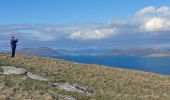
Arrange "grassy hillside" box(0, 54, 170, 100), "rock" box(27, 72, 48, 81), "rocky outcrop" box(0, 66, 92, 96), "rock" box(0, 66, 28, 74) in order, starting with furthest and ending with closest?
"rock" box(0, 66, 28, 74)
"rock" box(27, 72, 48, 81)
"rocky outcrop" box(0, 66, 92, 96)
"grassy hillside" box(0, 54, 170, 100)

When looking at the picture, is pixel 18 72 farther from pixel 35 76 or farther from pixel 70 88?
pixel 70 88

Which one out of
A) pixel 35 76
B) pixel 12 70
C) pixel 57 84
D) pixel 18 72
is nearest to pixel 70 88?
pixel 57 84

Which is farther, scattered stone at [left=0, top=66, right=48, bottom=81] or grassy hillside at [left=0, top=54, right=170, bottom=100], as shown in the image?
scattered stone at [left=0, top=66, right=48, bottom=81]

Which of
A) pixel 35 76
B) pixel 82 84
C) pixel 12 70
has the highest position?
pixel 12 70

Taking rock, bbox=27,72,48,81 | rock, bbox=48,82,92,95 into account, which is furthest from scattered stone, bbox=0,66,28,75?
rock, bbox=48,82,92,95

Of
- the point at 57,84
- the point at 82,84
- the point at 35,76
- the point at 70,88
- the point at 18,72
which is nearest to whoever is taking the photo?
the point at 70,88

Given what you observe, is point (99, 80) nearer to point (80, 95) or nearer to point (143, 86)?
point (143, 86)

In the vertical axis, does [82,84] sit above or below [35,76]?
below

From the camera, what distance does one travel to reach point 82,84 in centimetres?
3866

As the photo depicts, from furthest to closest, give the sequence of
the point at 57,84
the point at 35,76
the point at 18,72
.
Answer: the point at 35,76 < the point at 18,72 < the point at 57,84

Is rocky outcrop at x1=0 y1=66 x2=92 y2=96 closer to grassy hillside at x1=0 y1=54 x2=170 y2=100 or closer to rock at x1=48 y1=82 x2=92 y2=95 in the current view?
rock at x1=48 y1=82 x2=92 y2=95

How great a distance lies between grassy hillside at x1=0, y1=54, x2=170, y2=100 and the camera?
2860 centimetres

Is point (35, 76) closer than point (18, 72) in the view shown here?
No

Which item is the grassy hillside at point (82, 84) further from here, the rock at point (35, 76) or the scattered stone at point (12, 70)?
the scattered stone at point (12, 70)
